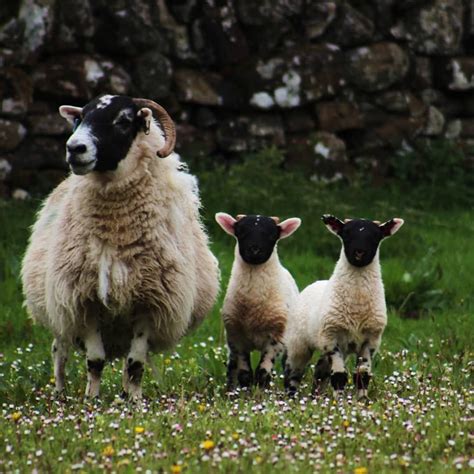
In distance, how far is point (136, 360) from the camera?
8461 millimetres

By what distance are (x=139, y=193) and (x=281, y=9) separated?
26.5 feet

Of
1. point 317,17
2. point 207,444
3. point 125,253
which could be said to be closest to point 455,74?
point 317,17

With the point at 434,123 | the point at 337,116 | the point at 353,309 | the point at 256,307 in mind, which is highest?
the point at 434,123

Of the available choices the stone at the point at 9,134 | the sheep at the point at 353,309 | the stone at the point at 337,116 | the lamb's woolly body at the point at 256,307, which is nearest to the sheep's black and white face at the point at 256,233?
the lamb's woolly body at the point at 256,307

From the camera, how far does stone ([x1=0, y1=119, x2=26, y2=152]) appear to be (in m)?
14.2

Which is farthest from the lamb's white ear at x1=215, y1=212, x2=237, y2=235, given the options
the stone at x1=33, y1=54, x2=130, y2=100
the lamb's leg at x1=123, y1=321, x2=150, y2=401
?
the stone at x1=33, y1=54, x2=130, y2=100

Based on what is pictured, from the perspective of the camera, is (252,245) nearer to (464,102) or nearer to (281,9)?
(281,9)

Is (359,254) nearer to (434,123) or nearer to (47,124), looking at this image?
(47,124)

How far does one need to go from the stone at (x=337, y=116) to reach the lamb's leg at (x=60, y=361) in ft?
24.7

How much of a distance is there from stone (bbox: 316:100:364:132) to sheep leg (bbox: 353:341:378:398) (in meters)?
7.97

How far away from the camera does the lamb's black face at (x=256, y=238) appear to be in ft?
29.9

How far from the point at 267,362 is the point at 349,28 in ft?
27.7

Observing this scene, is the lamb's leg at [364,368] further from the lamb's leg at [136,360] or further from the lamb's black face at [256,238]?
the lamb's leg at [136,360]

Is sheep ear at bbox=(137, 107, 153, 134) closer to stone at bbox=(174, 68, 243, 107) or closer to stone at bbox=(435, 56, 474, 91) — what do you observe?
stone at bbox=(174, 68, 243, 107)
